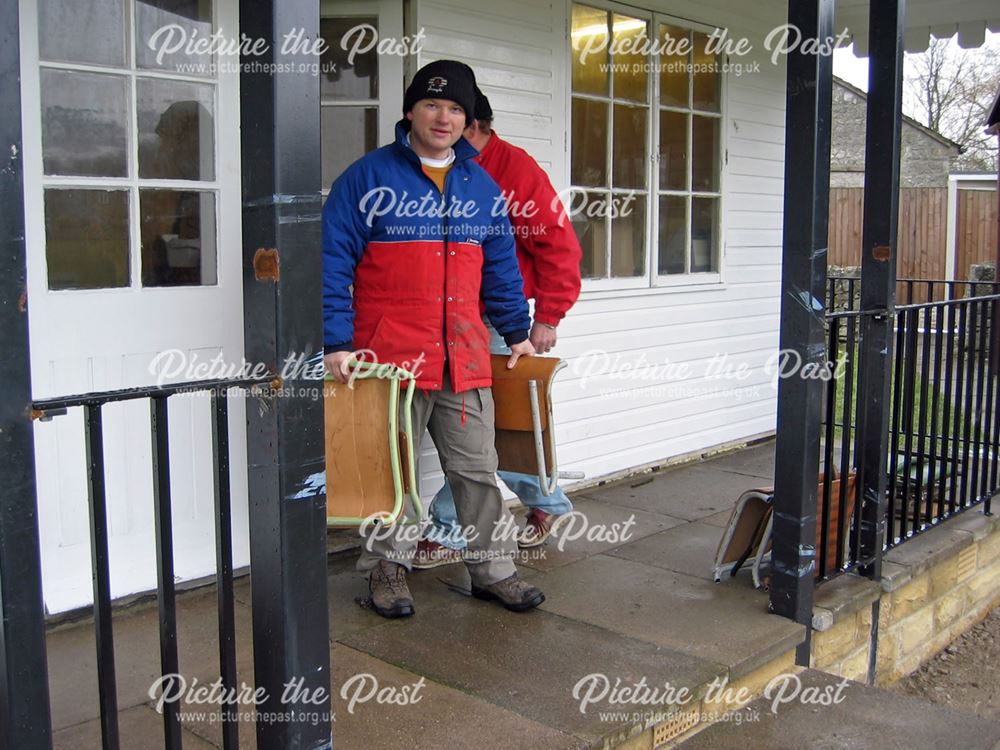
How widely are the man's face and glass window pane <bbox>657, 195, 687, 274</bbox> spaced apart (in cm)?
268

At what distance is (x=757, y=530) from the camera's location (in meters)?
3.86

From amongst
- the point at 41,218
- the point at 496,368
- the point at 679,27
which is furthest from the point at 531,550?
the point at 679,27

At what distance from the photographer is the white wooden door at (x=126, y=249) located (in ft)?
10.5

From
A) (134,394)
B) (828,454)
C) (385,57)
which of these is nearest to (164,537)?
(134,394)

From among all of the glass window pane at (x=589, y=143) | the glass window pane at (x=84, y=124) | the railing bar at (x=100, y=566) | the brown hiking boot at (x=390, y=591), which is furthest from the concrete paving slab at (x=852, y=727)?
the glass window pane at (x=589, y=143)

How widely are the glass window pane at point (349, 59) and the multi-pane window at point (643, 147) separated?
1291mm

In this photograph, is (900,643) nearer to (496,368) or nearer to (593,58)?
(496,368)

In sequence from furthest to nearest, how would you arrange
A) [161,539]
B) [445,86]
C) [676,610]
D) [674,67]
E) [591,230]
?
1. [674,67]
2. [591,230]
3. [676,610]
4. [445,86]
5. [161,539]

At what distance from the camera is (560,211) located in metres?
3.83

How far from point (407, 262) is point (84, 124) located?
3.71 feet

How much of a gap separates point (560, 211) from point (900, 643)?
2.33 meters

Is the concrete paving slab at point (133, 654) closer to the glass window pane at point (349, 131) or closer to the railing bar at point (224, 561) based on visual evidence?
the railing bar at point (224, 561)

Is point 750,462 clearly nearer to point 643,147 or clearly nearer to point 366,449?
point 643,147

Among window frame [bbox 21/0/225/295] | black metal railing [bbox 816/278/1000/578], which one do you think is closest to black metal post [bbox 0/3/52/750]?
window frame [bbox 21/0/225/295]
